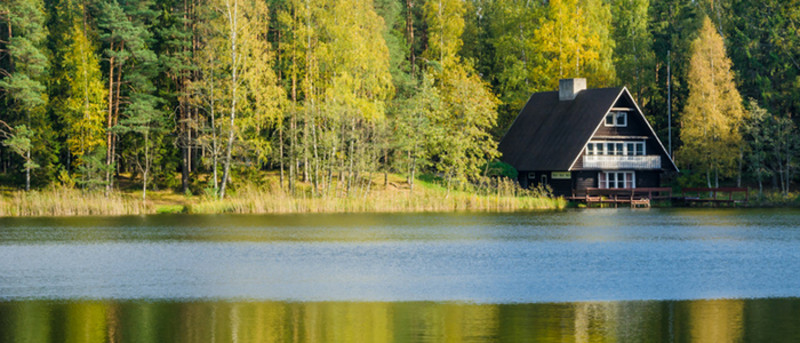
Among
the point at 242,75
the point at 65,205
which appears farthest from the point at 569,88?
the point at 65,205

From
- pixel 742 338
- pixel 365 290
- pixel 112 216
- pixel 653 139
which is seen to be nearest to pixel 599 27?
pixel 653 139

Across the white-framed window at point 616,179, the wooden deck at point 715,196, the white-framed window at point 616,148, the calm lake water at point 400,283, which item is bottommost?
the calm lake water at point 400,283

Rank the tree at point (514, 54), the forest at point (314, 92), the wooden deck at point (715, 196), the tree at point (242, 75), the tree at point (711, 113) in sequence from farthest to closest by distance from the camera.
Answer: the tree at point (514, 54) < the tree at point (711, 113) < the wooden deck at point (715, 196) < the forest at point (314, 92) < the tree at point (242, 75)

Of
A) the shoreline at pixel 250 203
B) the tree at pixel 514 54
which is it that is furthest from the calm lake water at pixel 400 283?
the tree at pixel 514 54

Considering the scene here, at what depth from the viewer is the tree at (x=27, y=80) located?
59000mm

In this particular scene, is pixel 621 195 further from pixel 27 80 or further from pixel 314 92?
pixel 27 80

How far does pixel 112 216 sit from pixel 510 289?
3521 cm

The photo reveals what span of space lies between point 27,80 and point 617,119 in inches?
1521

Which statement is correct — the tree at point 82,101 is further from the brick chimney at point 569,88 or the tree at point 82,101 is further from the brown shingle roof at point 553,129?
the brick chimney at point 569,88

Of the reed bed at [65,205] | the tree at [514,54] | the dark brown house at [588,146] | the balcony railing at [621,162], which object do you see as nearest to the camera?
the reed bed at [65,205]

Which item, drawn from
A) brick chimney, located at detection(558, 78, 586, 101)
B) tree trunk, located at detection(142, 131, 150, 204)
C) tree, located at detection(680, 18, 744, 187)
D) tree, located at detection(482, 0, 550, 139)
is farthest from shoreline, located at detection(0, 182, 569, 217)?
tree, located at detection(482, 0, 550, 139)

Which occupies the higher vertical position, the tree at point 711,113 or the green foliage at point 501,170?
the tree at point 711,113

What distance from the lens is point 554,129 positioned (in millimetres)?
72125

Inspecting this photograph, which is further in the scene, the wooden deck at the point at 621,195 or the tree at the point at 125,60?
the wooden deck at the point at 621,195
